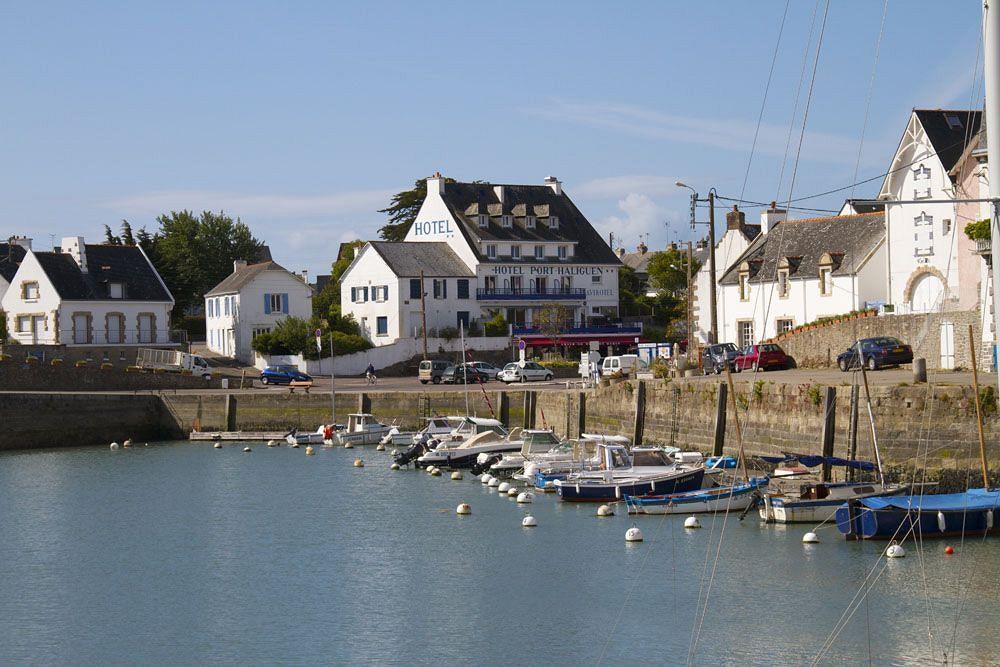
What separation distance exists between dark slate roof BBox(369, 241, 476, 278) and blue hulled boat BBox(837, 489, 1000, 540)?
58520 mm

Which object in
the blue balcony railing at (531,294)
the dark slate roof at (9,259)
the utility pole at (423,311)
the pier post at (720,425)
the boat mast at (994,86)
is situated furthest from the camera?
the dark slate roof at (9,259)

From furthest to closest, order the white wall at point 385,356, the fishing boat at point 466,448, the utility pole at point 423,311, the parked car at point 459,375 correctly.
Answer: the utility pole at point 423,311 < the white wall at point 385,356 < the parked car at point 459,375 < the fishing boat at point 466,448

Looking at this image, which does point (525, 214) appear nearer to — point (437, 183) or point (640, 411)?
point (437, 183)

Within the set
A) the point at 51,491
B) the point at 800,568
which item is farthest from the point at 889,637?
the point at 51,491

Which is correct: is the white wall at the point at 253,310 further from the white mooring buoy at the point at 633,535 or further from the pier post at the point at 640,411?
the white mooring buoy at the point at 633,535

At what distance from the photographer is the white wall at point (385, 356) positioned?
82688mm

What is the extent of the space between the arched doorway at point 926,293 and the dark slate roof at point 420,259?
3844 cm

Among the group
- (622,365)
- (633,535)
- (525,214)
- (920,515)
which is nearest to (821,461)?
(920,515)

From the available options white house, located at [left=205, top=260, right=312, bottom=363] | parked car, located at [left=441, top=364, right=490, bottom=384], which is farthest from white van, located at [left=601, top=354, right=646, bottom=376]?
white house, located at [left=205, top=260, right=312, bottom=363]

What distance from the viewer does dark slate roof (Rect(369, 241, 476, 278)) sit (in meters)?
89.9

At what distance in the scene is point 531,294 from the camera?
309 ft

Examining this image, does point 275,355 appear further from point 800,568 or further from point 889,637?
point 889,637

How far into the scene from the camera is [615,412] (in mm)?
55969

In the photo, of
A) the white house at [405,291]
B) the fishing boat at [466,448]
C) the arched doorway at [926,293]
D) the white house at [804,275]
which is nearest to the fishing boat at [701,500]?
the fishing boat at [466,448]
